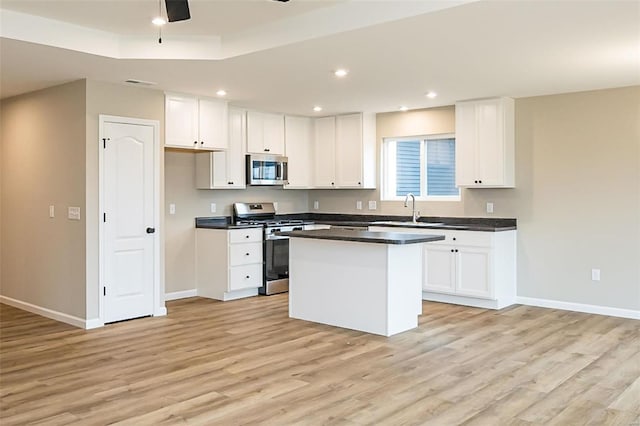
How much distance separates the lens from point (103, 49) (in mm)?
4613

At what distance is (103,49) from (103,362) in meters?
2.45

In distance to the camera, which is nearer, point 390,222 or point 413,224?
point 413,224

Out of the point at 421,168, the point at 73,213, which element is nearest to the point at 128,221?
the point at 73,213

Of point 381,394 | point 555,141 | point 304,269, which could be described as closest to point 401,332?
point 304,269

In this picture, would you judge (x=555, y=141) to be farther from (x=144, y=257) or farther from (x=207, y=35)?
(x=144, y=257)

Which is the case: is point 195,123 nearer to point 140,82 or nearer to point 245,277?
point 140,82

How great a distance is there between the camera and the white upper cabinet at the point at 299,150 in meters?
7.90

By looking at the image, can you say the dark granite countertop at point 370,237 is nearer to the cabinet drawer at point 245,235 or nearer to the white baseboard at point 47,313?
the cabinet drawer at point 245,235

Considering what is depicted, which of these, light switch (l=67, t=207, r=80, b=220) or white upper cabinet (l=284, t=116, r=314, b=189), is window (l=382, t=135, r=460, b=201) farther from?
light switch (l=67, t=207, r=80, b=220)

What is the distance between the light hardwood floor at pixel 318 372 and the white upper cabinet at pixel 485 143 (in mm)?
1595

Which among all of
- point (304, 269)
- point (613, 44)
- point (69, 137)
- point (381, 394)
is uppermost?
point (613, 44)

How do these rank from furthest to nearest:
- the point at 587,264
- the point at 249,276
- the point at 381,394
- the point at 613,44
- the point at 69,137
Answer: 1. the point at 249,276
2. the point at 587,264
3. the point at 69,137
4. the point at 613,44
5. the point at 381,394

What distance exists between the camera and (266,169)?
7.53m

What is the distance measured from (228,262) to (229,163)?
1240 millimetres
